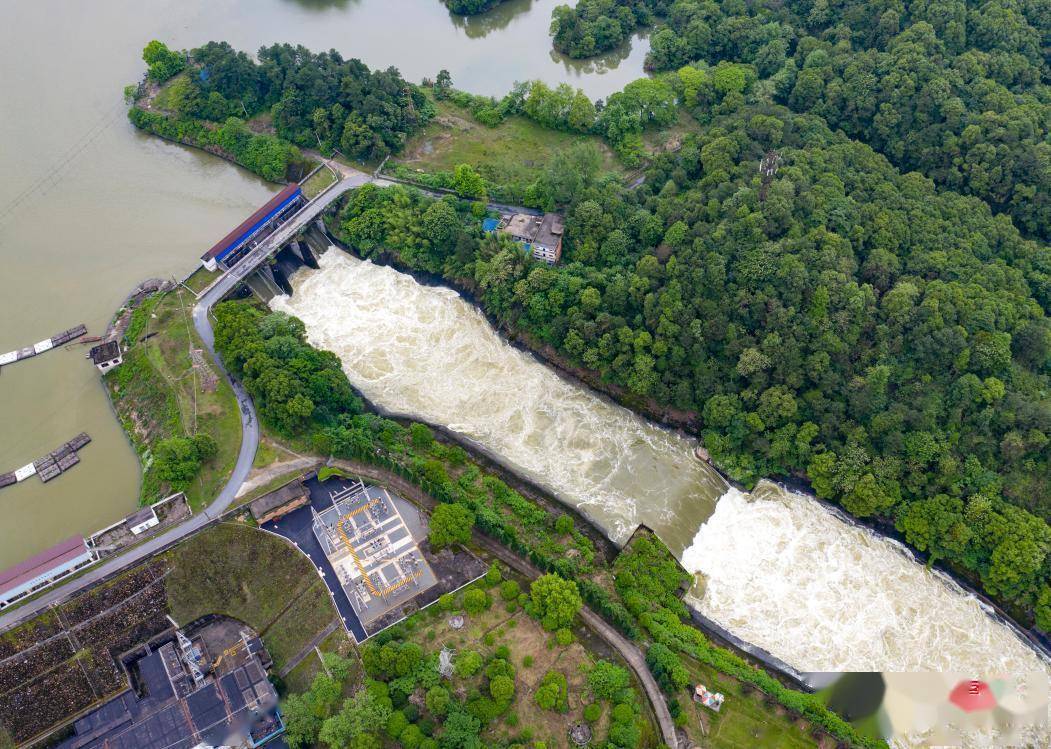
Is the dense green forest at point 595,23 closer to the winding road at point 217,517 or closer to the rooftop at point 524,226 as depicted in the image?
the rooftop at point 524,226

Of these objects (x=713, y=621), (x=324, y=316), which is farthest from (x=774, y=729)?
(x=324, y=316)

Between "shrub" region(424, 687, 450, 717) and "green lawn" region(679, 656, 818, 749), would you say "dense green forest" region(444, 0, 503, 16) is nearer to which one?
"shrub" region(424, 687, 450, 717)

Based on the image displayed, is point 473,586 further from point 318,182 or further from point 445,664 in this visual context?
point 318,182

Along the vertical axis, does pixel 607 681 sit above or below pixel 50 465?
below

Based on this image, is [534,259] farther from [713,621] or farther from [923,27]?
[923,27]

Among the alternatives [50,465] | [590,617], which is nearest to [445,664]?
[590,617]

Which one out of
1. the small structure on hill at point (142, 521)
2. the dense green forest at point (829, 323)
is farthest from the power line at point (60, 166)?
the dense green forest at point (829, 323)
